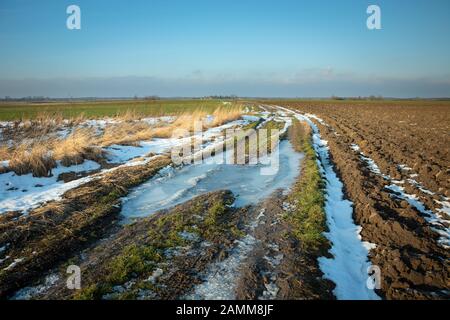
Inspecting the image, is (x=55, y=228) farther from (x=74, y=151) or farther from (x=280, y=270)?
(x=74, y=151)

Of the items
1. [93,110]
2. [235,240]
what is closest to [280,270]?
[235,240]

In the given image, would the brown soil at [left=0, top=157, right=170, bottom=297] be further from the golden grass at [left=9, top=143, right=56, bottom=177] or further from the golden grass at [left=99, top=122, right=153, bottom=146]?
the golden grass at [left=99, top=122, right=153, bottom=146]

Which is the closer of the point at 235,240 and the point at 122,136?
the point at 235,240

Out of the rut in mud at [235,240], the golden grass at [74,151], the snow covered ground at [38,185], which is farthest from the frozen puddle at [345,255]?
the golden grass at [74,151]

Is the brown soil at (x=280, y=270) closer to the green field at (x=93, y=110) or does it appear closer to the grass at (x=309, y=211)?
the grass at (x=309, y=211)

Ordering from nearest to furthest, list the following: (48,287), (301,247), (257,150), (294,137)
Answer: (48,287)
(301,247)
(257,150)
(294,137)

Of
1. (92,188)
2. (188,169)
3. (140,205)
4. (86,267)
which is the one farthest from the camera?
(188,169)

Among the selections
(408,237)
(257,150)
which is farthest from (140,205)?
(257,150)
